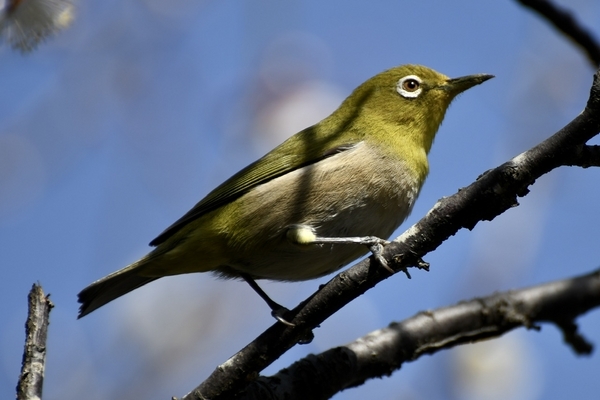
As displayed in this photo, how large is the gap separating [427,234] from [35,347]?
2.44m

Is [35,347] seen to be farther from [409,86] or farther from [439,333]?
[409,86]

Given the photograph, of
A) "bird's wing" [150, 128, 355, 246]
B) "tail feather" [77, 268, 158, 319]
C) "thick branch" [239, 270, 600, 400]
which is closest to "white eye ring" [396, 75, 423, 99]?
"bird's wing" [150, 128, 355, 246]

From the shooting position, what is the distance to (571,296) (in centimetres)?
560

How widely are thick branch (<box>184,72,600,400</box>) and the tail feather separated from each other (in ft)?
6.50

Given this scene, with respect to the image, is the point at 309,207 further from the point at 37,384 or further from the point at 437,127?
the point at 37,384

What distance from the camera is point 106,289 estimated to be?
20.7 feet

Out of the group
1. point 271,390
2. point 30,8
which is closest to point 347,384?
point 271,390

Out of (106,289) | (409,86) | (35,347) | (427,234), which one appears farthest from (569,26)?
(106,289)

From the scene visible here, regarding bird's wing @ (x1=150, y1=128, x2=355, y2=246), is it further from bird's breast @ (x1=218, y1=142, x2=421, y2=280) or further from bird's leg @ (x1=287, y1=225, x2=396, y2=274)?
bird's leg @ (x1=287, y1=225, x2=396, y2=274)

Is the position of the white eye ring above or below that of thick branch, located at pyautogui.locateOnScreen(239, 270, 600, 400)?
above

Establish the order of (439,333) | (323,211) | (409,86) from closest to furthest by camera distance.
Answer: (439,333) → (323,211) → (409,86)

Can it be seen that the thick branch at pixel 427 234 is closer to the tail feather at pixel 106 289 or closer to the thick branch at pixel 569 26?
the thick branch at pixel 569 26

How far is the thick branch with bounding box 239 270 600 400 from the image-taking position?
5375mm

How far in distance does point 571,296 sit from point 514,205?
2.16 meters
